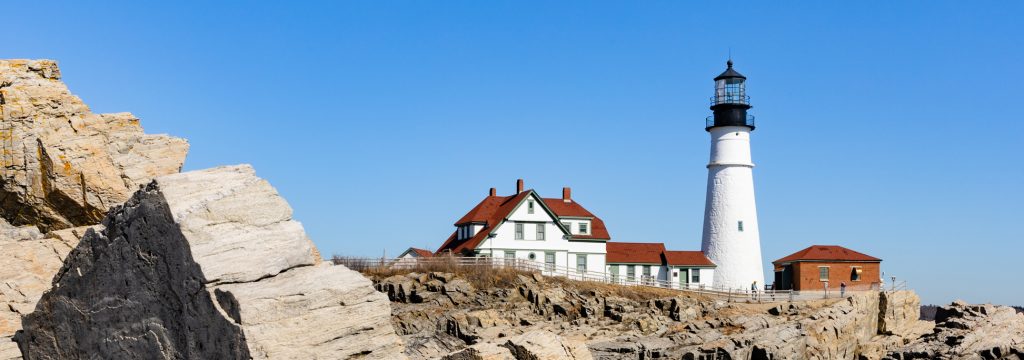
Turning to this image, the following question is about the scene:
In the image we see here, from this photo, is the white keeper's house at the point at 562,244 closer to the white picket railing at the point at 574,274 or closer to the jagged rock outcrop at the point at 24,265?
the white picket railing at the point at 574,274

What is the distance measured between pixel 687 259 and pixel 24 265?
127 ft

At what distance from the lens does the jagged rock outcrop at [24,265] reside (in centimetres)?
1320

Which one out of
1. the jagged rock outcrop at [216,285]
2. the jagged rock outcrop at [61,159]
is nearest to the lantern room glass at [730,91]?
the jagged rock outcrop at [61,159]

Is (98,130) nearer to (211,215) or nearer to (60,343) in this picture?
(60,343)

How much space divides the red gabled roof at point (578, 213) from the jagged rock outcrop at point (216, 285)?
36.7 metres

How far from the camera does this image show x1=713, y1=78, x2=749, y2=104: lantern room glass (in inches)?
2034

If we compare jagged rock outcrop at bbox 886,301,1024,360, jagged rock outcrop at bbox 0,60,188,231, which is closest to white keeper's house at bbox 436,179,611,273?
jagged rock outcrop at bbox 886,301,1024,360

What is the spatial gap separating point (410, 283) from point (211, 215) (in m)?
26.1

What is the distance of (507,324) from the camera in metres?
33.5

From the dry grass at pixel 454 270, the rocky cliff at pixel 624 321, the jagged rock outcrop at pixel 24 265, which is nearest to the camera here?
the jagged rock outcrop at pixel 24 265

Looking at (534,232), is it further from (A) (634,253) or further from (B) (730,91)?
(B) (730,91)

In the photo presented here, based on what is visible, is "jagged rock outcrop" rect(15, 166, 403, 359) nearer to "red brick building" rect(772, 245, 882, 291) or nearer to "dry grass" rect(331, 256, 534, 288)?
"dry grass" rect(331, 256, 534, 288)

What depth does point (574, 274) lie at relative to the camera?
44.8 m

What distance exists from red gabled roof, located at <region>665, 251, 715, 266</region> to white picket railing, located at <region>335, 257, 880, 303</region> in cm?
115
